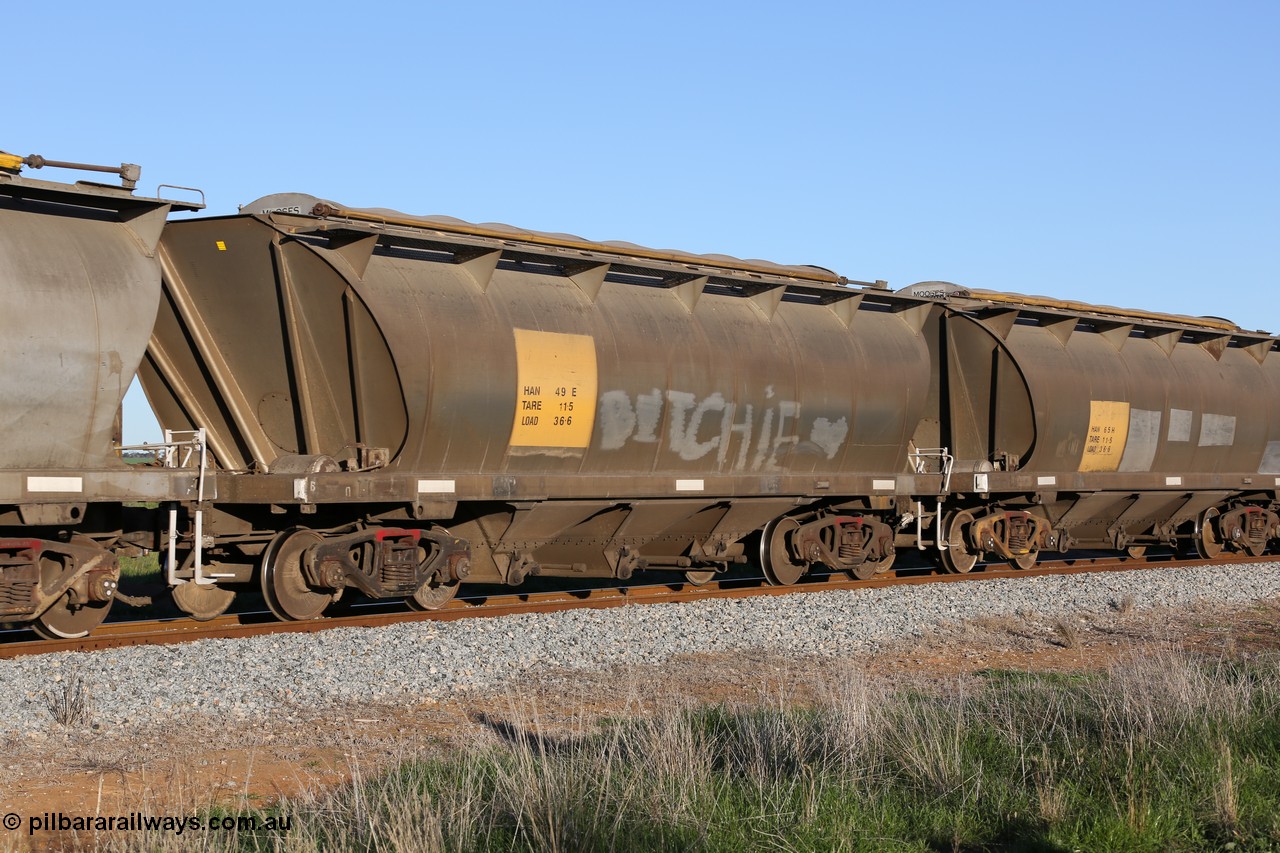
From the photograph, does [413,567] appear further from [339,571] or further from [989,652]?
[989,652]

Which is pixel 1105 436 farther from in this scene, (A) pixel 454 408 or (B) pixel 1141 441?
(A) pixel 454 408

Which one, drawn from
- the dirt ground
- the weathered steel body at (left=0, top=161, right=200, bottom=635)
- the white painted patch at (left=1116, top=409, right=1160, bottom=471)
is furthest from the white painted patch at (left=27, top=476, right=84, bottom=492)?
the white painted patch at (left=1116, top=409, right=1160, bottom=471)

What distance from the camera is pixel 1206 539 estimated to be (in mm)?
21797

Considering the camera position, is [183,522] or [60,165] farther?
[183,522]

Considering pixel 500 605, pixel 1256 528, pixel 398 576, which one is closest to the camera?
pixel 398 576

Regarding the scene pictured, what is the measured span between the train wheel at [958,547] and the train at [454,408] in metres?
0.04

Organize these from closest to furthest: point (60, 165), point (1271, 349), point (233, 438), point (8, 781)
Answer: point (8, 781), point (60, 165), point (233, 438), point (1271, 349)

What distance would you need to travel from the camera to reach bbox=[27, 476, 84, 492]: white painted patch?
367 inches

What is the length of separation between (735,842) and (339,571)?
22.0ft

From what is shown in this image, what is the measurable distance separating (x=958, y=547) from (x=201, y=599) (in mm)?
10576

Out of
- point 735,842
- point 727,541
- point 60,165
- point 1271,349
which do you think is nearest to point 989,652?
→ point 727,541

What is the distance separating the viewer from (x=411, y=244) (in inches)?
469

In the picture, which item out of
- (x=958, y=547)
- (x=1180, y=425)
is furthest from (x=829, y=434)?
(x=1180, y=425)

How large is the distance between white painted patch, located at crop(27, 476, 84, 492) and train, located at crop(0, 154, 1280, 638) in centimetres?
2
